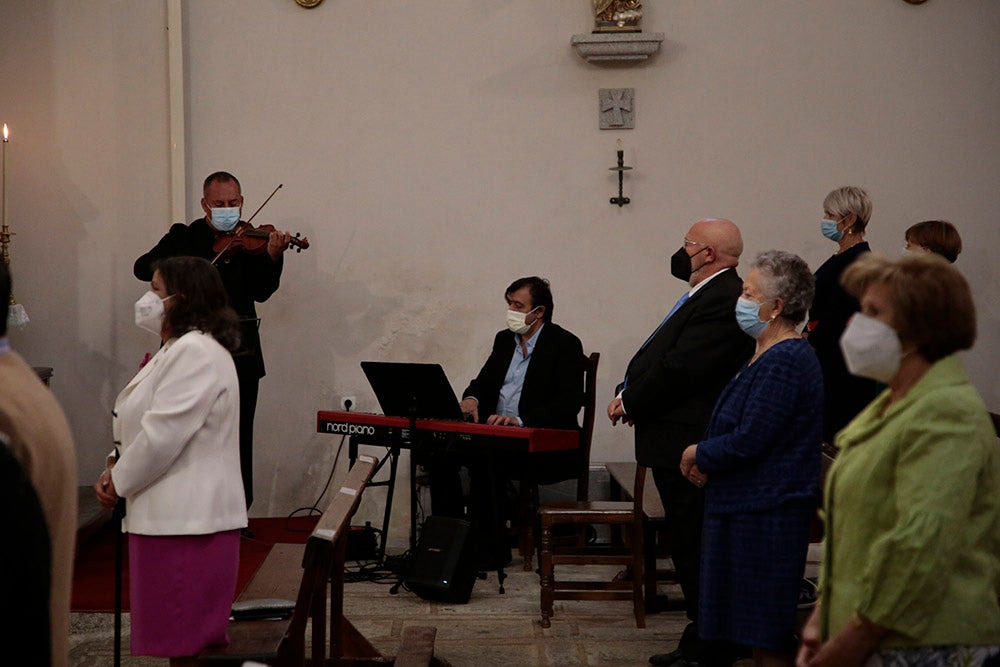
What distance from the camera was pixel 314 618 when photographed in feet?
11.8

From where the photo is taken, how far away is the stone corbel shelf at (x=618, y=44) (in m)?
6.90

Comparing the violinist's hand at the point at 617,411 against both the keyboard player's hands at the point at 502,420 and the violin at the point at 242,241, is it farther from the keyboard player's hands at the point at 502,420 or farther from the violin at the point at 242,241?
the violin at the point at 242,241

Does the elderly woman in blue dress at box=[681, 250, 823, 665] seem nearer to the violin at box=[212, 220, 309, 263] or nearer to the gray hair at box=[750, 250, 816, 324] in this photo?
the gray hair at box=[750, 250, 816, 324]

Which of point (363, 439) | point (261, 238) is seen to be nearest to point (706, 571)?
point (363, 439)

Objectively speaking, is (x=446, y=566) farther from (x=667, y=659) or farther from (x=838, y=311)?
(x=838, y=311)

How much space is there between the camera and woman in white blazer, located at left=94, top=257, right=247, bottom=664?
3357 mm

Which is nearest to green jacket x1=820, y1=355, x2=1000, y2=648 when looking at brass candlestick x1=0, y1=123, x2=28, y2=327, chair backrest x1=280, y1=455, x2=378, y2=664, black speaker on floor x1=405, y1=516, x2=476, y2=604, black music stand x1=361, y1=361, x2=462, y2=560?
chair backrest x1=280, y1=455, x2=378, y2=664

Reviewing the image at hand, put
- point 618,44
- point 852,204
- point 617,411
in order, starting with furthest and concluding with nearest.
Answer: point 618,44 → point 852,204 → point 617,411

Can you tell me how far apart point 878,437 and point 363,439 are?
364 centimetres

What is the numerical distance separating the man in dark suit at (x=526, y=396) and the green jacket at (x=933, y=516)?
355 cm

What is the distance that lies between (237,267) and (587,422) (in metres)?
1.89

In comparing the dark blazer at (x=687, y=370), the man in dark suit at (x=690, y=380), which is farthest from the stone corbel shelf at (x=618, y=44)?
the dark blazer at (x=687, y=370)

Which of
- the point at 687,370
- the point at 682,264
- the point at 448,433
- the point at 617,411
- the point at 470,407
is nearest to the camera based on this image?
the point at 687,370

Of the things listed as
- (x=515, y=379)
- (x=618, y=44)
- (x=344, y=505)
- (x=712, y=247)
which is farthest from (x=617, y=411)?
(x=618, y=44)
